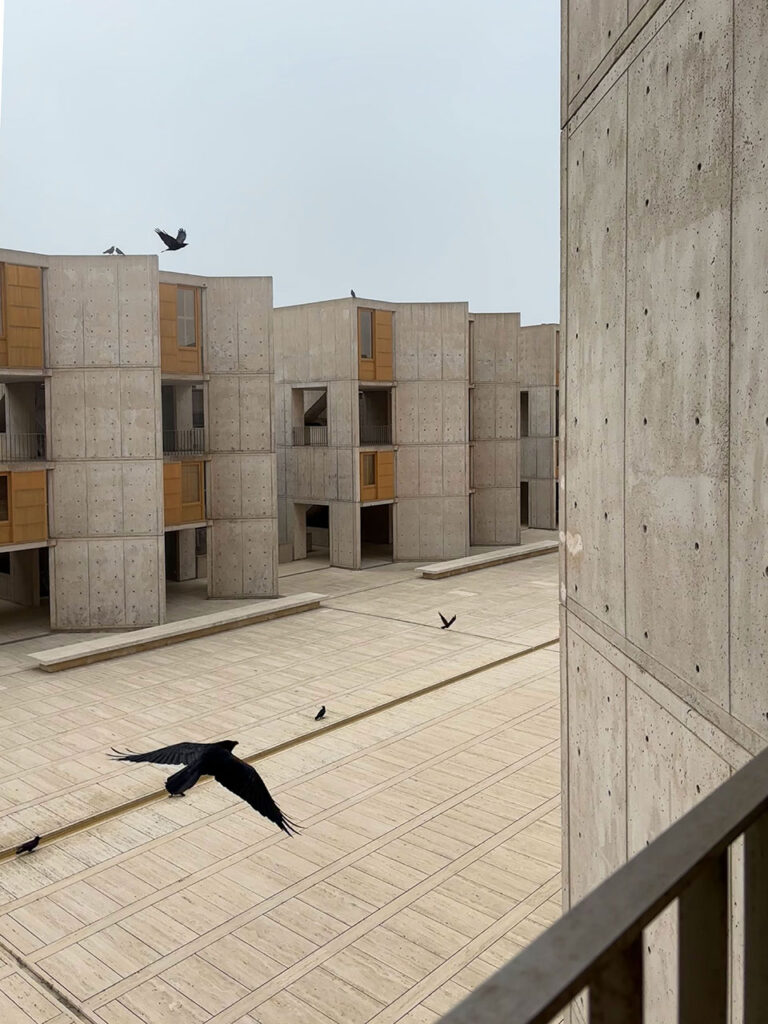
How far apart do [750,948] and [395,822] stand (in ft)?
31.4

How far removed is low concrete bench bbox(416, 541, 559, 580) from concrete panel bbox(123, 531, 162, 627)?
8547 millimetres

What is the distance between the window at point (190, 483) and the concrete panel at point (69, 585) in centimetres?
289

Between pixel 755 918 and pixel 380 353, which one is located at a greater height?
pixel 380 353

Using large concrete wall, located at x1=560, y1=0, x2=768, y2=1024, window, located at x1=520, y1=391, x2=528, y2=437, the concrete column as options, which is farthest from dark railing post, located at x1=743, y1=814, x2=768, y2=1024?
window, located at x1=520, y1=391, x2=528, y2=437

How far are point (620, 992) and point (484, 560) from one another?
91.1 feet

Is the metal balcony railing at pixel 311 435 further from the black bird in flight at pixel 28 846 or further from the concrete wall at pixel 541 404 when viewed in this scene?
the black bird in flight at pixel 28 846

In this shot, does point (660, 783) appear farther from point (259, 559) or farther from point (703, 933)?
point (259, 559)

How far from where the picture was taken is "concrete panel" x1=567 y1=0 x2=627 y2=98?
4.77 meters

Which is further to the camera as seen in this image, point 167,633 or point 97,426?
point 97,426

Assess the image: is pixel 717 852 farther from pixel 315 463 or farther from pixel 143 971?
pixel 315 463

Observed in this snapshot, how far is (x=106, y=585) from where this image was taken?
2059cm

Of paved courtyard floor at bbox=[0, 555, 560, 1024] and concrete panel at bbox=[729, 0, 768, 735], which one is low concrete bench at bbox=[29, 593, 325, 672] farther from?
concrete panel at bbox=[729, 0, 768, 735]

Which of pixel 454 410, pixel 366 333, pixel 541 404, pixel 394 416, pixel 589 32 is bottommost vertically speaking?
pixel 394 416

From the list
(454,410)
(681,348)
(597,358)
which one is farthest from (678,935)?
(454,410)
